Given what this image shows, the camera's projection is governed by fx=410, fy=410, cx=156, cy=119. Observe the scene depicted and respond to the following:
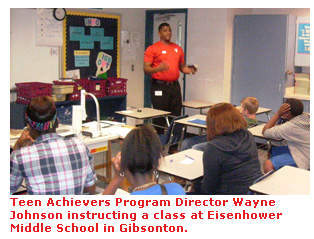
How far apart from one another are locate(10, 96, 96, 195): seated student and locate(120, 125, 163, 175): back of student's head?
0.57 m

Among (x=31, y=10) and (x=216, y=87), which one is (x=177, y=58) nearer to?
(x=216, y=87)

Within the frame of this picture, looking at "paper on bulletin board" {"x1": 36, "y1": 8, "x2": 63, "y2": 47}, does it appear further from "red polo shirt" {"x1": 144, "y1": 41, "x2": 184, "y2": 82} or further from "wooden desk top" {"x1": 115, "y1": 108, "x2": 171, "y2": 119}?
"wooden desk top" {"x1": 115, "y1": 108, "x2": 171, "y2": 119}

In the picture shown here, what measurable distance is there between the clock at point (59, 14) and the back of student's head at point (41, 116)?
11.7 ft

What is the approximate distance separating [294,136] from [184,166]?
1.22 metres

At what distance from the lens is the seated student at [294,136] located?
3.70m

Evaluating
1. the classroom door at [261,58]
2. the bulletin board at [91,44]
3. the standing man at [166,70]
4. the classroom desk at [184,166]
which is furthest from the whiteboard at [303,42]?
the classroom desk at [184,166]

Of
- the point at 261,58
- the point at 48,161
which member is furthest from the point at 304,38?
the point at 48,161

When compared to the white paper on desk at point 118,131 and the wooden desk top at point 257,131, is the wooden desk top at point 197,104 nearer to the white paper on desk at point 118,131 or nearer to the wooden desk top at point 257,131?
the wooden desk top at point 257,131

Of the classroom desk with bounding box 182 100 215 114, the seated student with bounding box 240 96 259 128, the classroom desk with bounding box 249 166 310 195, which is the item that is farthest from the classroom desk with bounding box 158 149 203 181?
the classroom desk with bounding box 182 100 215 114

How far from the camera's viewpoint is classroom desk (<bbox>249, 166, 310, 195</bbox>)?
2.60 m

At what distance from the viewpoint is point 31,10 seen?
214 inches

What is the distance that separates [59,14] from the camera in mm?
5727
